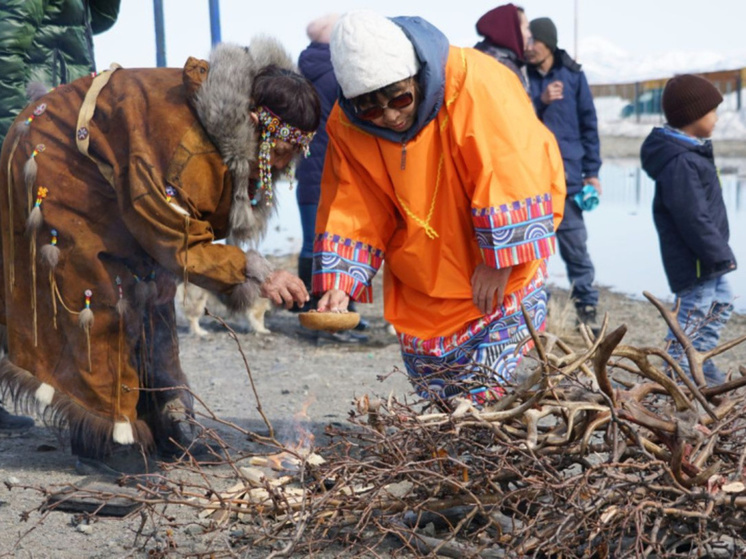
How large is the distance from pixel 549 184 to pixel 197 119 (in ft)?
4.33

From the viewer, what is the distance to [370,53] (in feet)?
11.6

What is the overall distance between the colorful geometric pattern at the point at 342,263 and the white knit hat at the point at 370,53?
2.07 feet

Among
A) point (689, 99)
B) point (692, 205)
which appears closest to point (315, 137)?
point (689, 99)

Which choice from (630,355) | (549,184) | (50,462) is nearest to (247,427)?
(50,462)

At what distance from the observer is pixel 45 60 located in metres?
5.05

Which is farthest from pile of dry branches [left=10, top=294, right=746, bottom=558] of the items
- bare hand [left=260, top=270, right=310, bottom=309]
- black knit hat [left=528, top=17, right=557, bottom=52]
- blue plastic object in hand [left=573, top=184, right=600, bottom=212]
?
Result: black knit hat [left=528, top=17, right=557, bottom=52]

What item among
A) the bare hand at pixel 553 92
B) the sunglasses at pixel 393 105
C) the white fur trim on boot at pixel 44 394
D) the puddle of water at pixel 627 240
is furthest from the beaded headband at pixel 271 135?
the bare hand at pixel 553 92

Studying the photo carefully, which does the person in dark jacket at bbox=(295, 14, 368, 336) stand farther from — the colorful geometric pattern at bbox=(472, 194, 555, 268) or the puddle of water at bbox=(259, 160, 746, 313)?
the colorful geometric pattern at bbox=(472, 194, 555, 268)

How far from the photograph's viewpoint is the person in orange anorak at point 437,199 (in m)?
3.62

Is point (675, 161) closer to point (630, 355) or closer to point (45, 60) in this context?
point (630, 355)

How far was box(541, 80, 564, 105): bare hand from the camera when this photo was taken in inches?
280

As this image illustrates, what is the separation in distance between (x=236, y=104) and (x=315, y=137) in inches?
126

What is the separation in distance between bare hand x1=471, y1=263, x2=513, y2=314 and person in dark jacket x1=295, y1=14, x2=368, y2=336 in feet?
9.07

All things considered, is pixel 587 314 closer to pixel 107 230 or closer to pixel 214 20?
pixel 214 20
